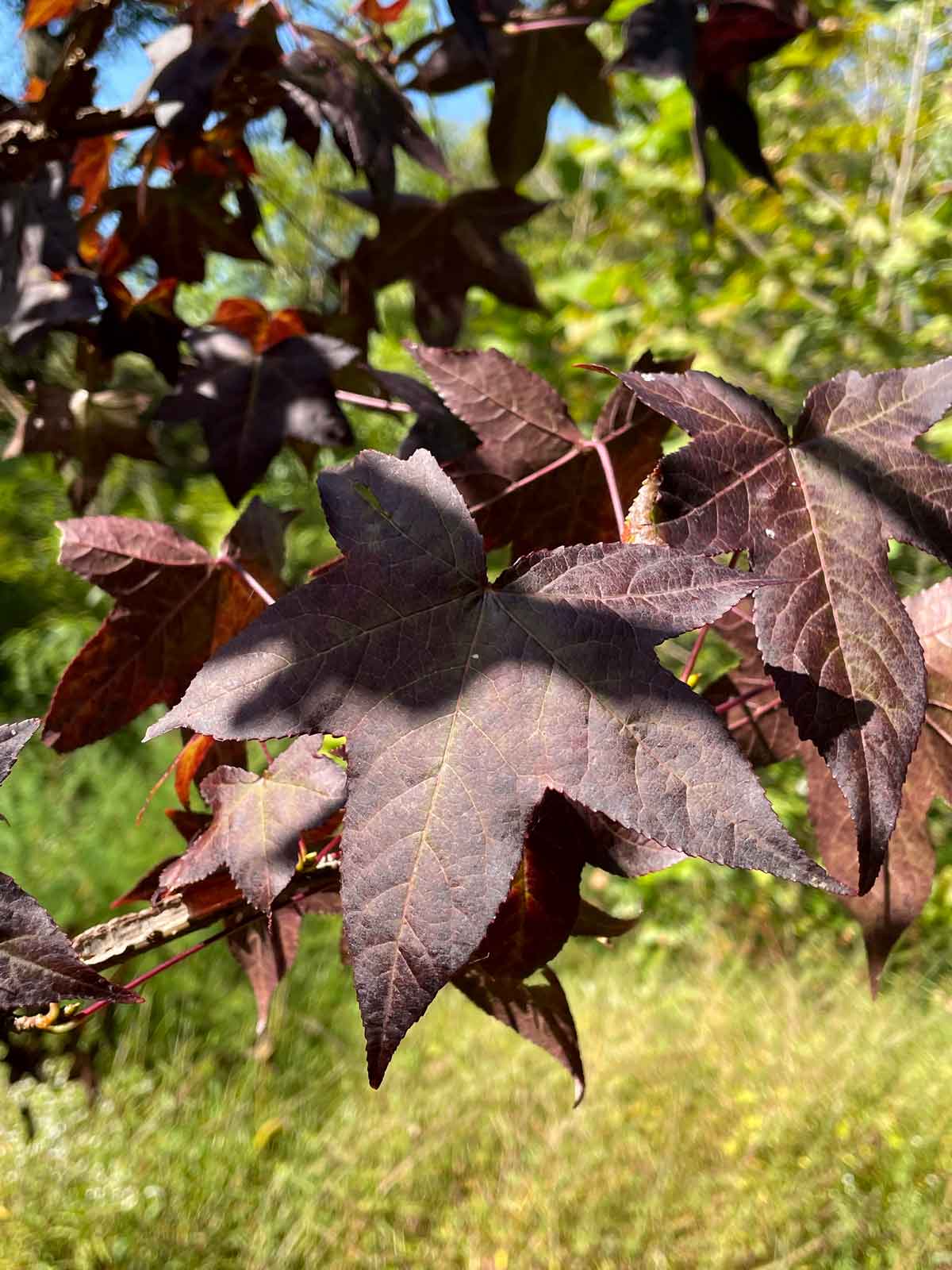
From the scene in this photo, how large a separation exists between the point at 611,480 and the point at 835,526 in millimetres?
154

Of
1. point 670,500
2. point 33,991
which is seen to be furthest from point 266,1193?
point 670,500

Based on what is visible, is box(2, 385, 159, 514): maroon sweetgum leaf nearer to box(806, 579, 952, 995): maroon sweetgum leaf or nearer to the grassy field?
box(806, 579, 952, 995): maroon sweetgum leaf

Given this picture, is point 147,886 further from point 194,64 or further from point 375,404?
point 194,64

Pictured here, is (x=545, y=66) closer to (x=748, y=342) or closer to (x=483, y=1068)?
(x=748, y=342)

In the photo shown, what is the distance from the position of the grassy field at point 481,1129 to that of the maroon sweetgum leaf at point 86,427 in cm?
135

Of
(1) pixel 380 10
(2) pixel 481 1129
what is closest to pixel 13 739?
(1) pixel 380 10

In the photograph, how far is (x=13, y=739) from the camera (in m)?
0.43

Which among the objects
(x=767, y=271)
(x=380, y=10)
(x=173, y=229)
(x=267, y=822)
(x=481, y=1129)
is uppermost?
(x=380, y=10)

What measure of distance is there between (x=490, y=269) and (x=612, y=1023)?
289cm

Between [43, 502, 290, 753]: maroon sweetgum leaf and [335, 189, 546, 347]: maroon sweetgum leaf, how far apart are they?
0.53 meters

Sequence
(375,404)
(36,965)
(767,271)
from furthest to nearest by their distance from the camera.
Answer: (767,271)
(375,404)
(36,965)

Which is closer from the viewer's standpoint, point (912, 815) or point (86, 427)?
point (912, 815)

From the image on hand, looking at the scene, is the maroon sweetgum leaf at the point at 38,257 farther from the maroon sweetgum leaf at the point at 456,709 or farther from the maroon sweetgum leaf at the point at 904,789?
the maroon sweetgum leaf at the point at 904,789

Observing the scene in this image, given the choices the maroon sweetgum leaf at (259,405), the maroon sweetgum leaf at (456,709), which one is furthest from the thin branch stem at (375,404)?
the maroon sweetgum leaf at (456,709)
